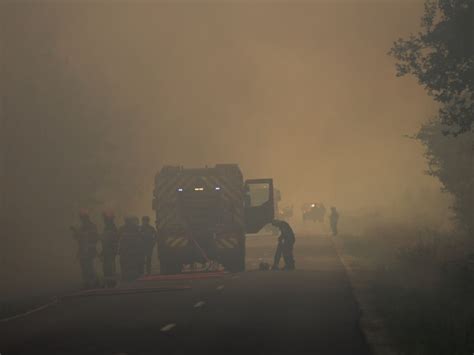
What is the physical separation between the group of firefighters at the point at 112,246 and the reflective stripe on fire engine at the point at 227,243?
6.88 ft

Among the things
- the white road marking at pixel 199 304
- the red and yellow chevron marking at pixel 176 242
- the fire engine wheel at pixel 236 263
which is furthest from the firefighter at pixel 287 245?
the white road marking at pixel 199 304

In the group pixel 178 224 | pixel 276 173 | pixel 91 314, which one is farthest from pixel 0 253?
pixel 276 173

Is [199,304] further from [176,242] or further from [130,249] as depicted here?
[176,242]

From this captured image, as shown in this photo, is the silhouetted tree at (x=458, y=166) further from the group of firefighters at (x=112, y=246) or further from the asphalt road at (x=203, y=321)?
the asphalt road at (x=203, y=321)

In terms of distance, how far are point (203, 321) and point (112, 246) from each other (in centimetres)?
1154

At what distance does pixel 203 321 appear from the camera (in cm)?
1636

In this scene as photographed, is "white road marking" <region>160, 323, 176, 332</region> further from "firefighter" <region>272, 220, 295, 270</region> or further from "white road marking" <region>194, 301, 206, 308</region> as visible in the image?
"firefighter" <region>272, 220, 295, 270</region>

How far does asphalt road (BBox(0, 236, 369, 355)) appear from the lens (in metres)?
13.3

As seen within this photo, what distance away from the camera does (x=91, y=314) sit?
18.4 meters

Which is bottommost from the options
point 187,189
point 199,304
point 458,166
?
point 199,304

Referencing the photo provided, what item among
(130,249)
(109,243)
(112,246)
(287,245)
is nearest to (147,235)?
(130,249)

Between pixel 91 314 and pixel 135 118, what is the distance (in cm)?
5664

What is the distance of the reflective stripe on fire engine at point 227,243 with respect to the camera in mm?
29891

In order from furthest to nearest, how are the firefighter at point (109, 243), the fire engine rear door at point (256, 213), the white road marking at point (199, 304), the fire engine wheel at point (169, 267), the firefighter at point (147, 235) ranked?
the fire engine rear door at point (256, 213) → the fire engine wheel at point (169, 267) → the firefighter at point (147, 235) → the firefighter at point (109, 243) → the white road marking at point (199, 304)
